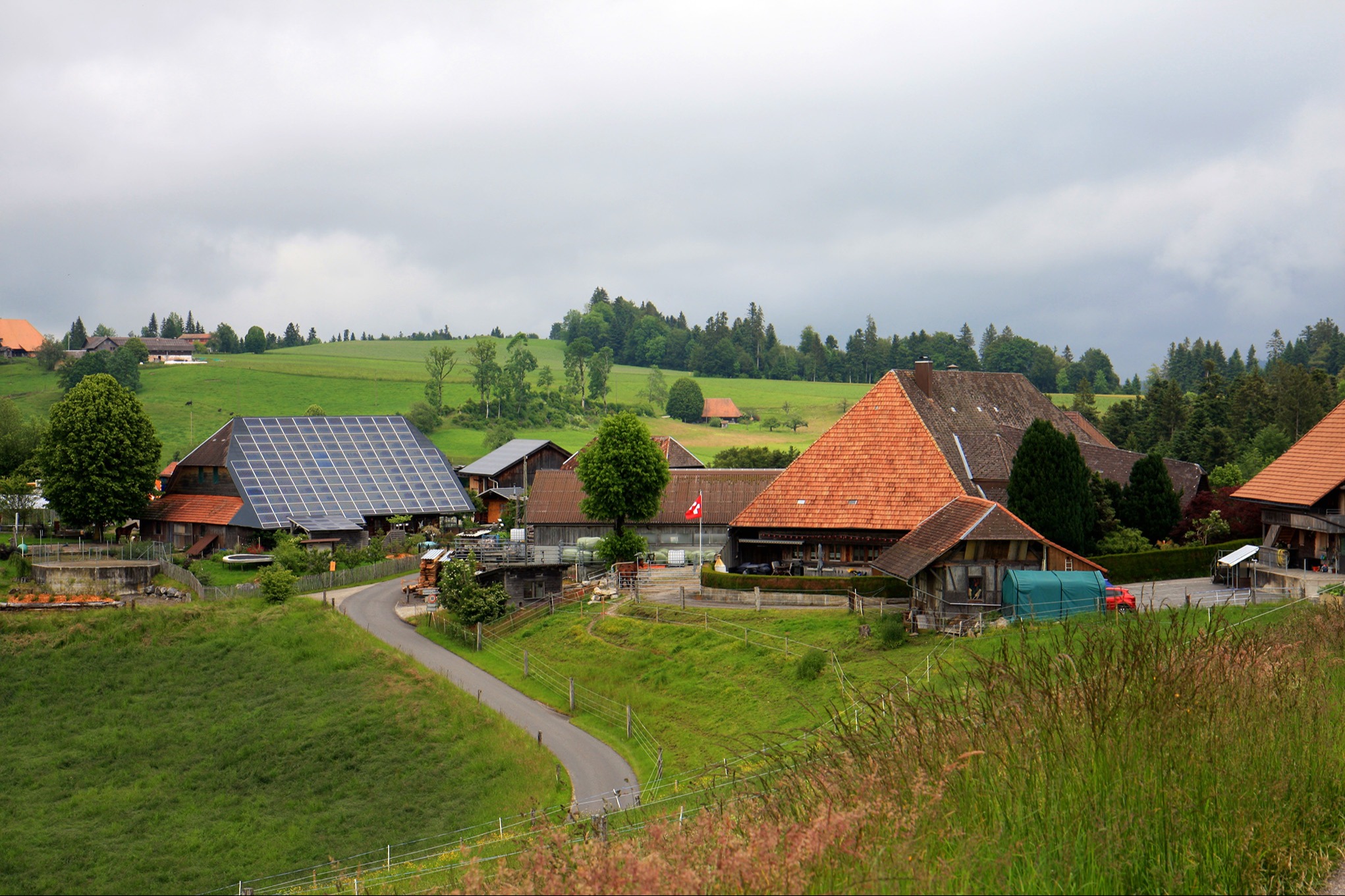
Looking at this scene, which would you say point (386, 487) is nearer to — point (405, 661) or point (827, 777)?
point (405, 661)

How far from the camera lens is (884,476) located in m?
42.3

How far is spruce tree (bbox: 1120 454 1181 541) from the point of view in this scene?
4162 centimetres

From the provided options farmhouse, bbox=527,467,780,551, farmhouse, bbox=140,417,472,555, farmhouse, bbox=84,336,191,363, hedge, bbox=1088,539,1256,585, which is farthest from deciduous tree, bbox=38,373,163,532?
farmhouse, bbox=84,336,191,363

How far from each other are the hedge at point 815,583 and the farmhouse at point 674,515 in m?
16.9

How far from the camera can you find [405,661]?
3541cm

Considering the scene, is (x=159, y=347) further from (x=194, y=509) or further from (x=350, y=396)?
(x=194, y=509)

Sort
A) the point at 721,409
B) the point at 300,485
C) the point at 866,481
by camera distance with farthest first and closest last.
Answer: the point at 721,409
the point at 300,485
the point at 866,481

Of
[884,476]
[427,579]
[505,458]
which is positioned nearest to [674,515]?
[427,579]

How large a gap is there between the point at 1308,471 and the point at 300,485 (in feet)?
165

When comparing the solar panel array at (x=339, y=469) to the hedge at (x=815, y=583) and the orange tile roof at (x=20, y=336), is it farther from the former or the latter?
the orange tile roof at (x=20, y=336)

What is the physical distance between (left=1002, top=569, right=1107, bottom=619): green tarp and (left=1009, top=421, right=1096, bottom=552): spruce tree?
825cm

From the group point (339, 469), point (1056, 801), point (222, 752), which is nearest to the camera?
point (1056, 801)

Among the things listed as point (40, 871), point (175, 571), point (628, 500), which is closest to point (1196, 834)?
point (40, 871)

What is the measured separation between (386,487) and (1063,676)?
202 feet
